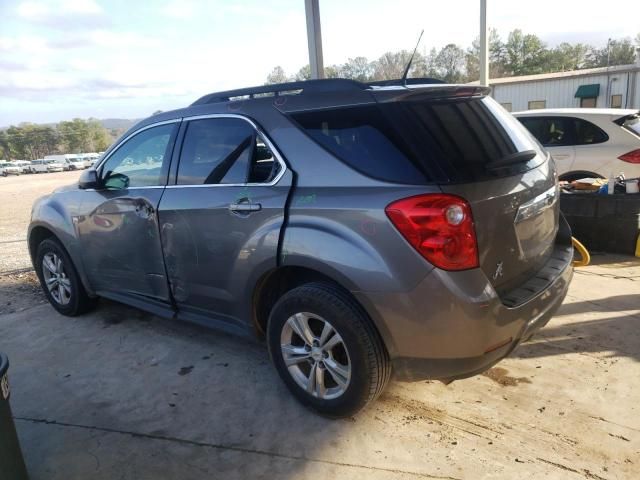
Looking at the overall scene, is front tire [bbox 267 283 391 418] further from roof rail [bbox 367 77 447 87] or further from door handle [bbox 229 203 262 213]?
roof rail [bbox 367 77 447 87]

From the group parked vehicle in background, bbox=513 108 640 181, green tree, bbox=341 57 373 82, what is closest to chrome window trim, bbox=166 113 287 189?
parked vehicle in background, bbox=513 108 640 181

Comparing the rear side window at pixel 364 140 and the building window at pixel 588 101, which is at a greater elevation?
the rear side window at pixel 364 140

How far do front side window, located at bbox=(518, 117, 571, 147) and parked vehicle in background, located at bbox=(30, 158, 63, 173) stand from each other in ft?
213

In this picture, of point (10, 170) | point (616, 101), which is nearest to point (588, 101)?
point (616, 101)

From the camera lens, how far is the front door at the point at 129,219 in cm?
354

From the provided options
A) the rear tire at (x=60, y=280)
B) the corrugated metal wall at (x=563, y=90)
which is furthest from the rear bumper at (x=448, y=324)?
the corrugated metal wall at (x=563, y=90)

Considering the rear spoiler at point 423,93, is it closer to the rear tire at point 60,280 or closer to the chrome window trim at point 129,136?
the chrome window trim at point 129,136

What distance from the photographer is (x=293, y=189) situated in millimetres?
2717

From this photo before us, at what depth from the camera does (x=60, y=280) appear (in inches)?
182

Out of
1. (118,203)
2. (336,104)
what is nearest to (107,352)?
(118,203)

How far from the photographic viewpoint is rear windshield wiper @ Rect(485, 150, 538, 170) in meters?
2.55

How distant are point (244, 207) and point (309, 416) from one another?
4.16 ft

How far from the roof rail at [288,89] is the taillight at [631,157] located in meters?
5.48

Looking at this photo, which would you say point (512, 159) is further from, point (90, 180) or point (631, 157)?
point (631, 157)
